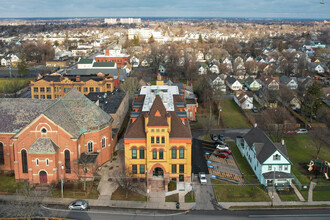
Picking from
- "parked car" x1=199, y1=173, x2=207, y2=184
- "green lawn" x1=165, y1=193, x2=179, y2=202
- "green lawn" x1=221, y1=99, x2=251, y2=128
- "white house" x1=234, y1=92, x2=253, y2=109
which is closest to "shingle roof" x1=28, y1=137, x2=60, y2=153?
"green lawn" x1=165, y1=193, x2=179, y2=202

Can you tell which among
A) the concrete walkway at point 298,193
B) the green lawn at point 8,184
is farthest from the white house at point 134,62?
the concrete walkway at point 298,193

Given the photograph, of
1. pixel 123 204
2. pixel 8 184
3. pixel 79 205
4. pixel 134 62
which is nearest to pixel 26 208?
pixel 79 205

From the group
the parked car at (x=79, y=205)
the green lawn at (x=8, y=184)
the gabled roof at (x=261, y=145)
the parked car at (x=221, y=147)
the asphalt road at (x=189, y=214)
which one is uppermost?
the gabled roof at (x=261, y=145)

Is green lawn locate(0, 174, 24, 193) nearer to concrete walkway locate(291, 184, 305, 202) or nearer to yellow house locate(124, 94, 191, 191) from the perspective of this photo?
yellow house locate(124, 94, 191, 191)

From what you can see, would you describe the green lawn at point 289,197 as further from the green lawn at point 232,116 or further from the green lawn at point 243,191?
the green lawn at point 232,116

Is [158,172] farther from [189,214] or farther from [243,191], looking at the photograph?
[243,191]

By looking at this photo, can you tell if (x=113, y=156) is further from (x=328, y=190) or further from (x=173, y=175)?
(x=328, y=190)
